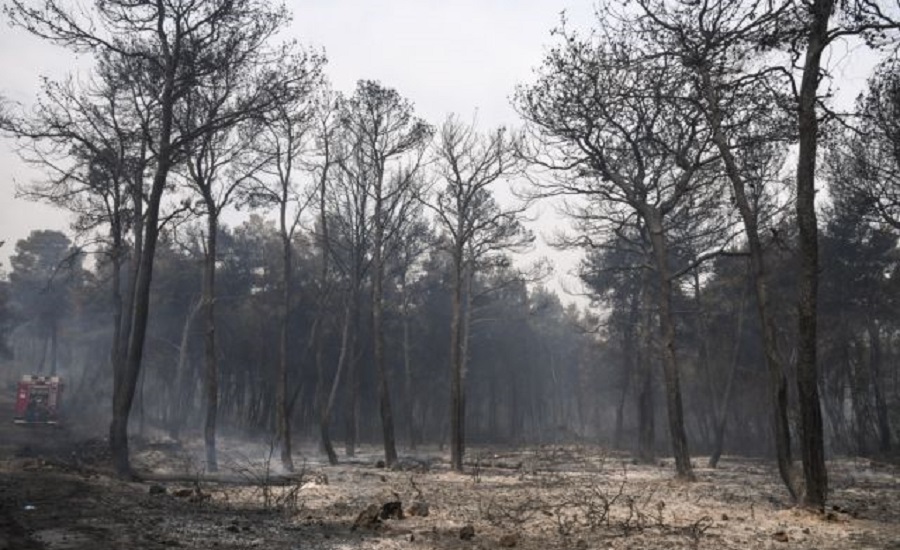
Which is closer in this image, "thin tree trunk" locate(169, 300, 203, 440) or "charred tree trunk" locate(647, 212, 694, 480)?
"charred tree trunk" locate(647, 212, 694, 480)

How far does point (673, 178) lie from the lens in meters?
21.2

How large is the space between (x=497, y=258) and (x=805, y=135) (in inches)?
727

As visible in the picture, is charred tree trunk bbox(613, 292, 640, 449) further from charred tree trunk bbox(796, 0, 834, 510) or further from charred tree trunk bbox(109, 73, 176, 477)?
charred tree trunk bbox(109, 73, 176, 477)

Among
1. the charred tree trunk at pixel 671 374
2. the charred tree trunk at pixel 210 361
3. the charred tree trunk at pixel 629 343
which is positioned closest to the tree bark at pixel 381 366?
the charred tree trunk at pixel 210 361

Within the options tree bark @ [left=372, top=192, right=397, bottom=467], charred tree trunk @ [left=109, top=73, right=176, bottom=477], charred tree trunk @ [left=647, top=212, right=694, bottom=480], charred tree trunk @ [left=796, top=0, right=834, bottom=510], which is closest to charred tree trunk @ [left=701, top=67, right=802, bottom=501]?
charred tree trunk @ [left=796, top=0, right=834, bottom=510]

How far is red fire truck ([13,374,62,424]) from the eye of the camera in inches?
1320

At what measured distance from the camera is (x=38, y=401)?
3378cm

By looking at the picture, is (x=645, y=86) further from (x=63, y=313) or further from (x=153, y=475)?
(x=63, y=313)

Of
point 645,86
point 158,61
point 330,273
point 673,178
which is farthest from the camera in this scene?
point 330,273

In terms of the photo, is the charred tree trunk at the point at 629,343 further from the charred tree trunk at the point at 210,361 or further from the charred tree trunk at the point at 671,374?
the charred tree trunk at the point at 210,361

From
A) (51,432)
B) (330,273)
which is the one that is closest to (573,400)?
(330,273)

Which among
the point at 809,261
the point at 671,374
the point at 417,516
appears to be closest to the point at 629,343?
the point at 671,374

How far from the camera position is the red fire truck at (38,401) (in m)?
33.5

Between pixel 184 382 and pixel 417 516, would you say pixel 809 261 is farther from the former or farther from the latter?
pixel 184 382
